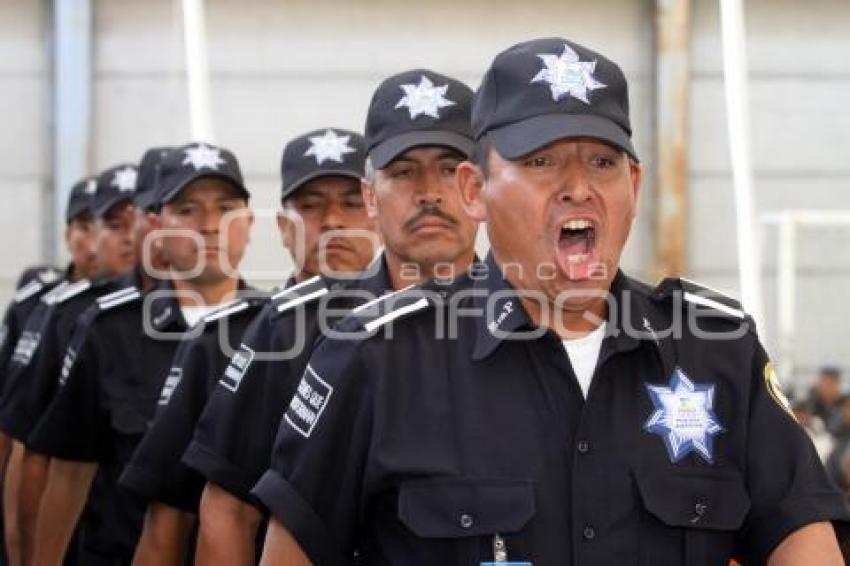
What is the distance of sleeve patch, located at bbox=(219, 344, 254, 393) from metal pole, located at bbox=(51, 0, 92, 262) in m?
7.90

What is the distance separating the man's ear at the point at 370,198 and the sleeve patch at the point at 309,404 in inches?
56.0

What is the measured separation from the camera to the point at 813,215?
38.1 feet

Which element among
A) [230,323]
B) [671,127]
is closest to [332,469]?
[230,323]

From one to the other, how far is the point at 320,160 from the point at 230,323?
1.76ft

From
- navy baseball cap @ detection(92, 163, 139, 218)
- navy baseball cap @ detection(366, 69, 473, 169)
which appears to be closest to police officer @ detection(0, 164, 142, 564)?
navy baseball cap @ detection(92, 163, 139, 218)

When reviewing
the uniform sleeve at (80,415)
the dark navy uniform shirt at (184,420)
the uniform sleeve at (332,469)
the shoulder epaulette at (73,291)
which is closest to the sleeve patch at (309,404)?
the uniform sleeve at (332,469)

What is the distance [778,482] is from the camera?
272cm

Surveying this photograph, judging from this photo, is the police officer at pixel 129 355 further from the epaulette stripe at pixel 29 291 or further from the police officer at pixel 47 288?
the epaulette stripe at pixel 29 291

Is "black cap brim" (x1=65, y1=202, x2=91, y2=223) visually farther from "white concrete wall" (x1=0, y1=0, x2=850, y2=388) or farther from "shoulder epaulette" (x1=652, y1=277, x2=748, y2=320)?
"shoulder epaulette" (x1=652, y1=277, x2=748, y2=320)

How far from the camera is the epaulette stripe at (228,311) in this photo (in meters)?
Answer: 4.57

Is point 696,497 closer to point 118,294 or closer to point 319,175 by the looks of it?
point 319,175

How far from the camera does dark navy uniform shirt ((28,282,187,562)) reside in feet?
18.0

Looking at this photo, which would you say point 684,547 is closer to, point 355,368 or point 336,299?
point 355,368

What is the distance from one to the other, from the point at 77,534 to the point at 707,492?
361cm
